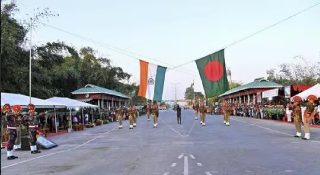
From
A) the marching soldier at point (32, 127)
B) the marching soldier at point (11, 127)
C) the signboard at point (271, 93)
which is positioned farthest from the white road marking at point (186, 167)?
the signboard at point (271, 93)

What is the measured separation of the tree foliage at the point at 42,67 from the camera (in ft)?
147

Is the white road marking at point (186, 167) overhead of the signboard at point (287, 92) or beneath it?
beneath

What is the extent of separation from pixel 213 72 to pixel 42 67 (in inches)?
1669

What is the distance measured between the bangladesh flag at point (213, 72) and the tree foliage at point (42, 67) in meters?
23.5

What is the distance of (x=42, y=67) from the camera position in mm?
61125

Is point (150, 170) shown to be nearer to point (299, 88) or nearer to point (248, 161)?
point (248, 161)

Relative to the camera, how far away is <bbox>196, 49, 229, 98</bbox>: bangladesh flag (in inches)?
862

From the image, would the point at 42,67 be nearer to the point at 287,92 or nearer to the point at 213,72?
the point at 287,92

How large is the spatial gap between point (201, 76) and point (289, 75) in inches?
3274

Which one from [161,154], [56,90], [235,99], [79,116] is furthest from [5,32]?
[235,99]

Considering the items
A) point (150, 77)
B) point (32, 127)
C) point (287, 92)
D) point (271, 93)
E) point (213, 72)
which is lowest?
point (32, 127)

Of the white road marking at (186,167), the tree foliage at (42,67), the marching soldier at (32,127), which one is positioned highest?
the tree foliage at (42,67)

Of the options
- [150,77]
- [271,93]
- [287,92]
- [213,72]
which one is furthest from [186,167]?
[271,93]

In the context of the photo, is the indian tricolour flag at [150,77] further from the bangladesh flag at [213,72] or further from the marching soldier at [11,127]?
the marching soldier at [11,127]
